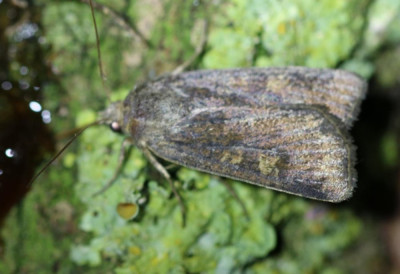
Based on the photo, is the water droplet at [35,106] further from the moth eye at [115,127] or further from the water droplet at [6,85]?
the moth eye at [115,127]

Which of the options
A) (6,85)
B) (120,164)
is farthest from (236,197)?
(6,85)

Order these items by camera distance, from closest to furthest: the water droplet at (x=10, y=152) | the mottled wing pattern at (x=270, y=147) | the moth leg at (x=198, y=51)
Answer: the mottled wing pattern at (x=270, y=147), the water droplet at (x=10, y=152), the moth leg at (x=198, y=51)

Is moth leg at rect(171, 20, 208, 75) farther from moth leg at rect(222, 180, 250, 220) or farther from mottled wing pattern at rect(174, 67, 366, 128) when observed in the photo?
moth leg at rect(222, 180, 250, 220)

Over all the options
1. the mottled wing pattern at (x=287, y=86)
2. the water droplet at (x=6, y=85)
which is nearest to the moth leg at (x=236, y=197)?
the mottled wing pattern at (x=287, y=86)

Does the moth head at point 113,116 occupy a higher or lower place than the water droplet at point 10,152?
higher

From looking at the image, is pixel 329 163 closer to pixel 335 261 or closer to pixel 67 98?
pixel 335 261

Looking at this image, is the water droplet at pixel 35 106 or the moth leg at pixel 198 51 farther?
the moth leg at pixel 198 51

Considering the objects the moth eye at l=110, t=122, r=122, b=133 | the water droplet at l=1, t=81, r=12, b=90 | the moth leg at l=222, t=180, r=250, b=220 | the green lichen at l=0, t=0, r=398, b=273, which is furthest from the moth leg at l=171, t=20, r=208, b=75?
the water droplet at l=1, t=81, r=12, b=90
